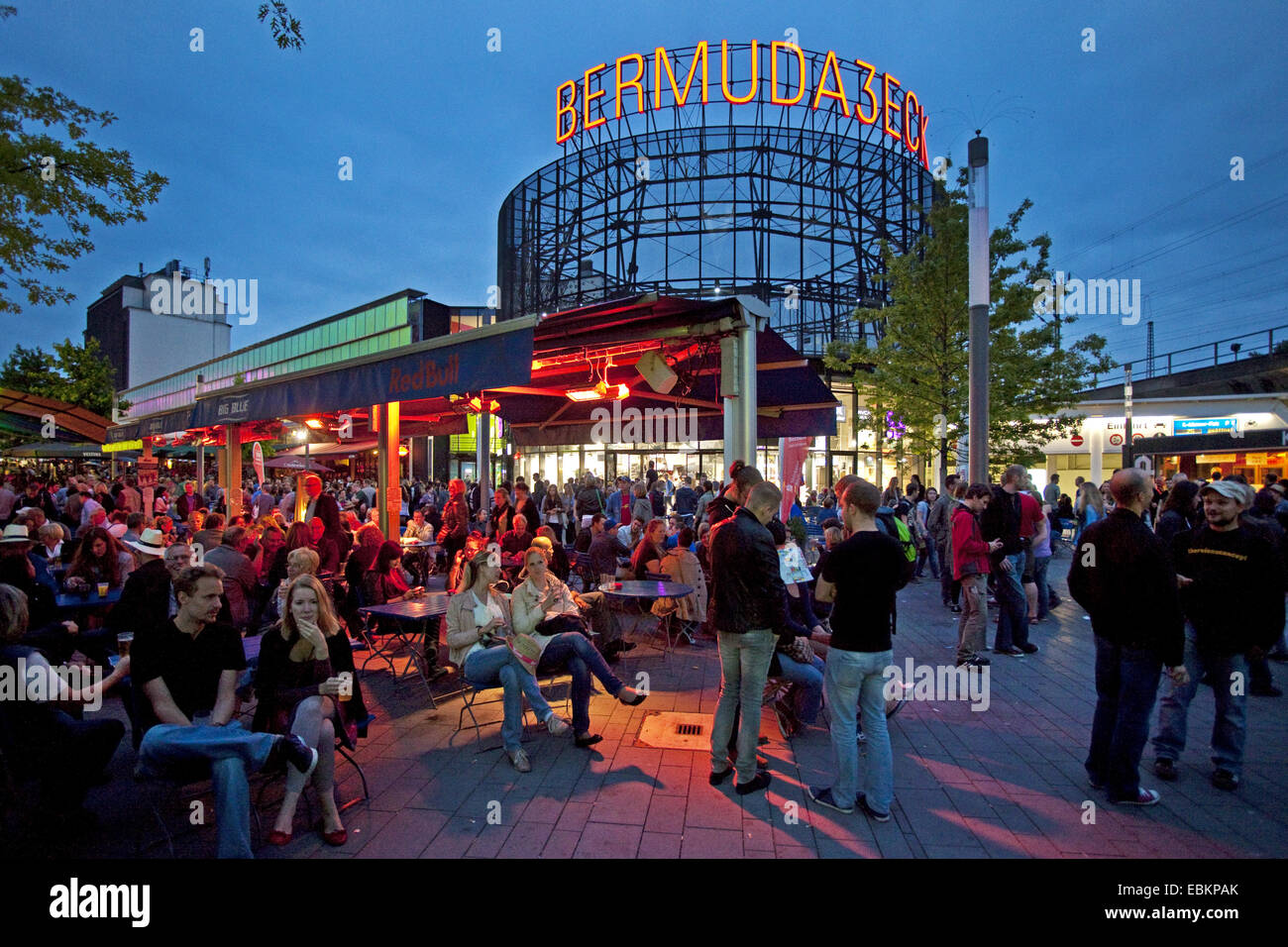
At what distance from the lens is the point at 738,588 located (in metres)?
3.63

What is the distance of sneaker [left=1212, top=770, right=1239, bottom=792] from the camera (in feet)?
Result: 12.0

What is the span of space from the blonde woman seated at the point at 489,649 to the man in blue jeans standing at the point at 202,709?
1.32 meters

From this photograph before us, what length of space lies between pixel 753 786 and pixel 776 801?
6.2 inches

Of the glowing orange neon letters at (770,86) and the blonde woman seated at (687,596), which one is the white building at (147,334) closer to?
the glowing orange neon letters at (770,86)

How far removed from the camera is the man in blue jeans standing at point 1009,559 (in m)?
6.48

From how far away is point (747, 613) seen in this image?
3619mm

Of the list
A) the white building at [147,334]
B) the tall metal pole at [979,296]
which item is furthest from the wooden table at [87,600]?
the white building at [147,334]

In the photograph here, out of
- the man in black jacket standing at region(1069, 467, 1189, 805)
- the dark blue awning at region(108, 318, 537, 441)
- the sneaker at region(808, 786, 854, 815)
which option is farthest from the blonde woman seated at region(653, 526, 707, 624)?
the man in black jacket standing at region(1069, 467, 1189, 805)

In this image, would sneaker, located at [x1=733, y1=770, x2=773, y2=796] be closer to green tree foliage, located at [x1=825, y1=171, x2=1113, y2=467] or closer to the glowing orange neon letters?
green tree foliage, located at [x1=825, y1=171, x2=1113, y2=467]

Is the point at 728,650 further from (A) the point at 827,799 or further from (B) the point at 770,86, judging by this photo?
(B) the point at 770,86
